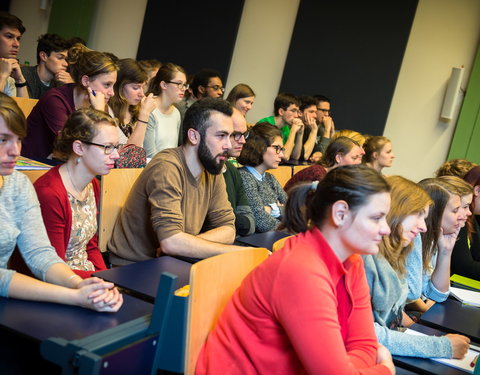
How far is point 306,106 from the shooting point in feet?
23.3

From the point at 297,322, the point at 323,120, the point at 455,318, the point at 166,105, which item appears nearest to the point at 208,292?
the point at 297,322

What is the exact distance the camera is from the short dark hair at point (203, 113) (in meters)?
2.97

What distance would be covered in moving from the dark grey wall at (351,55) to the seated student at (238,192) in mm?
4349

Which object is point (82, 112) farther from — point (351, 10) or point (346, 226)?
point (351, 10)

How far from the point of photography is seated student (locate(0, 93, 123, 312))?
5.76ft

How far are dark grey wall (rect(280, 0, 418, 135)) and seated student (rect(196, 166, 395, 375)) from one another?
19.7 feet

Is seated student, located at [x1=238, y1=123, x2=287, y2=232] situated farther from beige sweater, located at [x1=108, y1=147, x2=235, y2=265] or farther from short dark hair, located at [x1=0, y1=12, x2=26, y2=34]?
short dark hair, located at [x1=0, y1=12, x2=26, y2=34]

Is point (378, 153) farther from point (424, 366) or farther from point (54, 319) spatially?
point (54, 319)

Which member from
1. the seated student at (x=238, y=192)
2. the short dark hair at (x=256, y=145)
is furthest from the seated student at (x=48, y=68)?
the seated student at (x=238, y=192)

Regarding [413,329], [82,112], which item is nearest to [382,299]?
[413,329]

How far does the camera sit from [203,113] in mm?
2975

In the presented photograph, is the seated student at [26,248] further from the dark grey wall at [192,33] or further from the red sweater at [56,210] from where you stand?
the dark grey wall at [192,33]

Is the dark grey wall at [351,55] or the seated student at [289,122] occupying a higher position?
the dark grey wall at [351,55]

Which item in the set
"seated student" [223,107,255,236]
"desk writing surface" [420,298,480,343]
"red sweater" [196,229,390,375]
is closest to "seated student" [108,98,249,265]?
"seated student" [223,107,255,236]
